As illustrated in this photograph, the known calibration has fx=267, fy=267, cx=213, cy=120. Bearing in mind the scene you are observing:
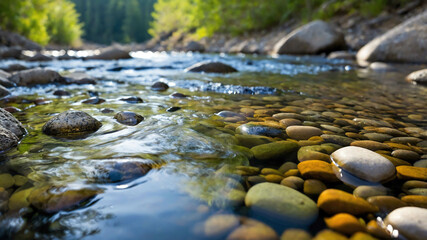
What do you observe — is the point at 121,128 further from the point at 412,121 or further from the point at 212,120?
the point at 412,121

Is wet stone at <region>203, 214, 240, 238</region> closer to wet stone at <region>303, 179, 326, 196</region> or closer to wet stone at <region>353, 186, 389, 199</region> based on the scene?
wet stone at <region>303, 179, 326, 196</region>

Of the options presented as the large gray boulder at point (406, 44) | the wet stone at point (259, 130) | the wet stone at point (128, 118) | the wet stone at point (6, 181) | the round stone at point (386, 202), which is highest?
the large gray boulder at point (406, 44)

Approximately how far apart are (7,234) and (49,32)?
1132 inches

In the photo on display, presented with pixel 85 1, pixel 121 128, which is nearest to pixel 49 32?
pixel 121 128

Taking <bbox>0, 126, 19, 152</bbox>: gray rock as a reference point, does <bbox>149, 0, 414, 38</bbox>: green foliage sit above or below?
above

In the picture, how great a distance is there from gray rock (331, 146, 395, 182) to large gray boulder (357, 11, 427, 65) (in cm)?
711

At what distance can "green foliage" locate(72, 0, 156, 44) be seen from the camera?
5659cm

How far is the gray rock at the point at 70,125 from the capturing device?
5.89ft

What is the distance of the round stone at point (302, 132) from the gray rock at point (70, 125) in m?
1.38

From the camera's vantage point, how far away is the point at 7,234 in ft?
2.90

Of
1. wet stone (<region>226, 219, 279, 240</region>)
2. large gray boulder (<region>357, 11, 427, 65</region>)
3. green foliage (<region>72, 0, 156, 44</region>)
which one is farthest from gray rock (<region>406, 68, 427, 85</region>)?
green foliage (<region>72, 0, 156, 44</region>)

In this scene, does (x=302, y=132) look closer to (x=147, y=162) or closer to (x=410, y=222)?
(x=410, y=222)

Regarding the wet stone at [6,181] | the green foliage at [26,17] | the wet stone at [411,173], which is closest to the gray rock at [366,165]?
the wet stone at [411,173]

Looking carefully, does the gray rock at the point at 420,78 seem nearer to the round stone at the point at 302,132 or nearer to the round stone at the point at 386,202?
the round stone at the point at 302,132
